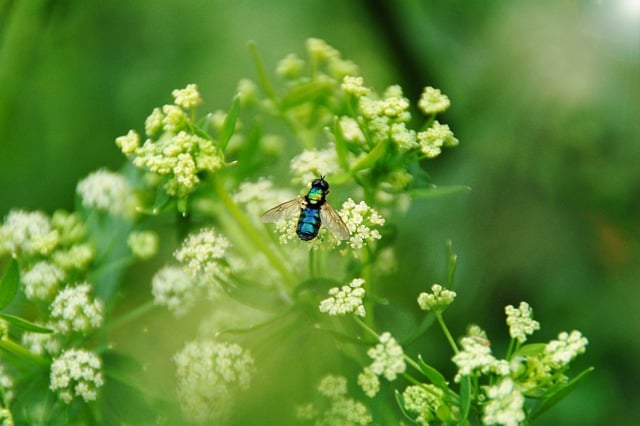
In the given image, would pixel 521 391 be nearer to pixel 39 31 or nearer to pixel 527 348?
pixel 527 348

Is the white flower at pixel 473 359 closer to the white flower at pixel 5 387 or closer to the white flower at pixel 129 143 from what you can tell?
the white flower at pixel 129 143

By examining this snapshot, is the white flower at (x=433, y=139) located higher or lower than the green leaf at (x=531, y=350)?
higher

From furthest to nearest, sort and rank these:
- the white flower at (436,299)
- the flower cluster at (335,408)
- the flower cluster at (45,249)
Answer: the flower cluster at (45,249)
the flower cluster at (335,408)
the white flower at (436,299)

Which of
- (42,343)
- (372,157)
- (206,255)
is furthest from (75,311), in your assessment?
(372,157)

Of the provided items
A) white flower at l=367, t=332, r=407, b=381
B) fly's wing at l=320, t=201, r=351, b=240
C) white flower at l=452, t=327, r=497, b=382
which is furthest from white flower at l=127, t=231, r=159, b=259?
white flower at l=452, t=327, r=497, b=382

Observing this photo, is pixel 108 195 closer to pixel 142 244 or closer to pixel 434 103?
pixel 142 244

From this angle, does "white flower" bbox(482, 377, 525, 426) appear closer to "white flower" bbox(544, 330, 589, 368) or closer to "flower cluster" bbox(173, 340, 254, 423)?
"white flower" bbox(544, 330, 589, 368)

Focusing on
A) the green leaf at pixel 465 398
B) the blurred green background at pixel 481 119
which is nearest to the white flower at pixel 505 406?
the green leaf at pixel 465 398
